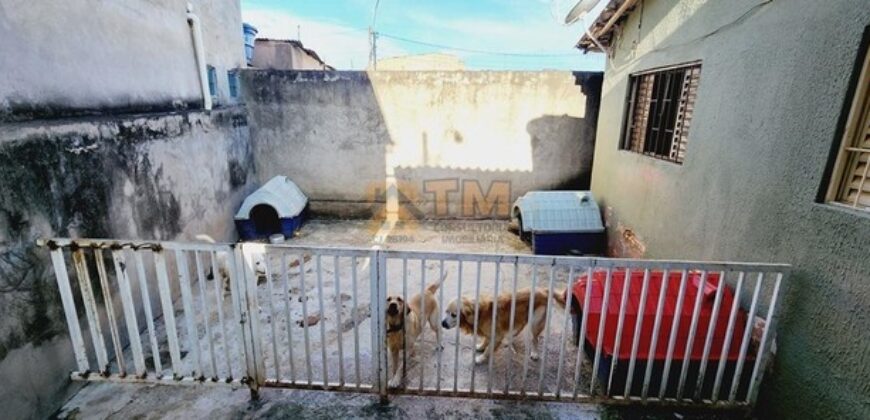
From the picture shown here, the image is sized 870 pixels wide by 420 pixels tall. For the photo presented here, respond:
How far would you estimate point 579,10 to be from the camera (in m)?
5.49

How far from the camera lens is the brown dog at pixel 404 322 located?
304 centimetres

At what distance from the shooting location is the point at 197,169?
5566 millimetres

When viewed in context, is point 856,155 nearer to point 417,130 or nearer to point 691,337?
point 691,337

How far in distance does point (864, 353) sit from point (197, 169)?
22.4 ft

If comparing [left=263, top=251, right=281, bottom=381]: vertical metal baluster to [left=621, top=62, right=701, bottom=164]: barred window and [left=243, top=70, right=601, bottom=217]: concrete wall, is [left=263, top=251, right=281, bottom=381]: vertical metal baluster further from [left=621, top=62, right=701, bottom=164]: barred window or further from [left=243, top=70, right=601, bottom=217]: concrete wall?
[left=243, top=70, right=601, bottom=217]: concrete wall

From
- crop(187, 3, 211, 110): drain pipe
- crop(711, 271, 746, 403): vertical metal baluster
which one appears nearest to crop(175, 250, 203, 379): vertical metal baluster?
crop(711, 271, 746, 403): vertical metal baluster

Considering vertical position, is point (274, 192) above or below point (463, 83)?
below

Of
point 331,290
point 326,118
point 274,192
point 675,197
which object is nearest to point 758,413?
point 675,197

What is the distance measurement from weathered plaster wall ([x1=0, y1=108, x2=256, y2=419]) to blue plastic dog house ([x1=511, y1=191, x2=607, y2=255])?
5.12 m

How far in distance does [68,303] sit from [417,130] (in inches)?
244

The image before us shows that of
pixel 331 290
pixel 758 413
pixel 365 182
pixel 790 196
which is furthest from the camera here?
pixel 365 182

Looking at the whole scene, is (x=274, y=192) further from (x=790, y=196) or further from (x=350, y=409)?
(x=790, y=196)

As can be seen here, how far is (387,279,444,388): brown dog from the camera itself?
3.04 metres

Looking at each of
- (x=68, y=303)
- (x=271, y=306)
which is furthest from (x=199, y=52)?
(x=271, y=306)
